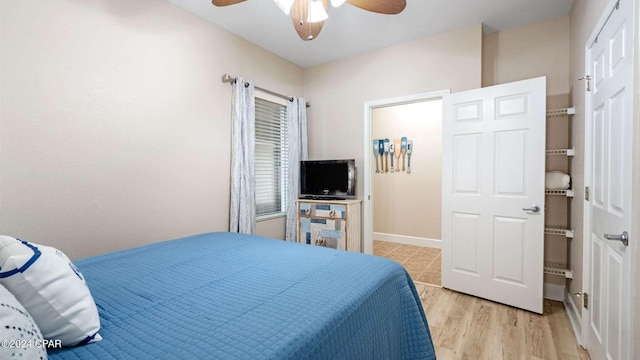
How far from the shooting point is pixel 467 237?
278cm

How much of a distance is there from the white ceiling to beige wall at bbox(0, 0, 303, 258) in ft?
0.83

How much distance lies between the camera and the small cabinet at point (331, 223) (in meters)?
3.29

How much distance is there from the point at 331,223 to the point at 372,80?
71.4 inches

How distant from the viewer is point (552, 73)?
2688mm

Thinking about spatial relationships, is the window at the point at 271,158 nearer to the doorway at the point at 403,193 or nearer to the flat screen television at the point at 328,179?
the flat screen television at the point at 328,179

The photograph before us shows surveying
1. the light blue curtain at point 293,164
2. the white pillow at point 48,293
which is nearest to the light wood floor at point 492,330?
the light blue curtain at point 293,164

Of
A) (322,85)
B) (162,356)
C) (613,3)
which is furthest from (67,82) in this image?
(613,3)

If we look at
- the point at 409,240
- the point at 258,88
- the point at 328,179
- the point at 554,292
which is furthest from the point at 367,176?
the point at 554,292

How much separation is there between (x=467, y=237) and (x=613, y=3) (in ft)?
6.50

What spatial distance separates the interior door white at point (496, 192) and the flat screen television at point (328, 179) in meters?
1.07

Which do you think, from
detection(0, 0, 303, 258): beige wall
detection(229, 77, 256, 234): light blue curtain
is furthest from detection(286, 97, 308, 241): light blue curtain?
detection(0, 0, 303, 258): beige wall

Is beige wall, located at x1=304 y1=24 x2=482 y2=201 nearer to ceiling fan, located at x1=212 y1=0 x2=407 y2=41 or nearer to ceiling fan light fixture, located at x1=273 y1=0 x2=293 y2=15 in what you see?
ceiling fan, located at x1=212 y1=0 x2=407 y2=41

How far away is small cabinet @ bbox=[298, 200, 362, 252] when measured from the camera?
10.8ft

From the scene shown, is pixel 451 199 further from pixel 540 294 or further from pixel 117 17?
pixel 117 17
